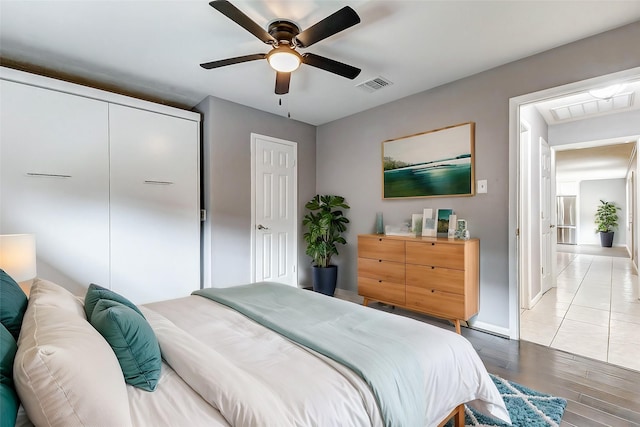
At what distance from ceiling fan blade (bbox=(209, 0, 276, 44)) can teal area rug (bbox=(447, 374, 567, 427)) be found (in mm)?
2483

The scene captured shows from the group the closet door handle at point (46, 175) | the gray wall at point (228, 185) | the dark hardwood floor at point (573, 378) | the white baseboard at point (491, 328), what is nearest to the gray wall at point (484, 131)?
the white baseboard at point (491, 328)

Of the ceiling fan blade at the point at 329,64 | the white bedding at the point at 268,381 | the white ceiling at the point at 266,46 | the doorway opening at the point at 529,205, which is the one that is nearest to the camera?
the white bedding at the point at 268,381

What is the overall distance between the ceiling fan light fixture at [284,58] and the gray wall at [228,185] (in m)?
1.60

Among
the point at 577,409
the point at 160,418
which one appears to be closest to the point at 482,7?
the point at 577,409

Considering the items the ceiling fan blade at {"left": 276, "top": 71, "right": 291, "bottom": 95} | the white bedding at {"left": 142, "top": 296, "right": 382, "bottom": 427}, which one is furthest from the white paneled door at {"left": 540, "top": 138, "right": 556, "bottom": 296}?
the white bedding at {"left": 142, "top": 296, "right": 382, "bottom": 427}

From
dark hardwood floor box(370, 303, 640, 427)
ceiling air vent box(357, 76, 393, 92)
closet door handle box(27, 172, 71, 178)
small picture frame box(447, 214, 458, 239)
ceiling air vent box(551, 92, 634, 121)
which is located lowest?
dark hardwood floor box(370, 303, 640, 427)

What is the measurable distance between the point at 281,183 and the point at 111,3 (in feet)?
8.32

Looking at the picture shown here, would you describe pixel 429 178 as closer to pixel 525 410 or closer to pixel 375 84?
pixel 375 84

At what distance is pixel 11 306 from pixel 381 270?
2.75 meters

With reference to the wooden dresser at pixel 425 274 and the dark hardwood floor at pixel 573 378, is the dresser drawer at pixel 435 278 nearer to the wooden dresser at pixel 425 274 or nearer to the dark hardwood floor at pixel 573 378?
the wooden dresser at pixel 425 274

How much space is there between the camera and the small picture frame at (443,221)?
308 centimetres

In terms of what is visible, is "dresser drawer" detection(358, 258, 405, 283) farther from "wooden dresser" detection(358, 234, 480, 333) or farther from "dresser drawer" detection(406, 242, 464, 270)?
"dresser drawer" detection(406, 242, 464, 270)

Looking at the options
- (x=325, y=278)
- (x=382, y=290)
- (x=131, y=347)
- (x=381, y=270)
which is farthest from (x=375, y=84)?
(x=131, y=347)

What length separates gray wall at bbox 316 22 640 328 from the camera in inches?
90.4
